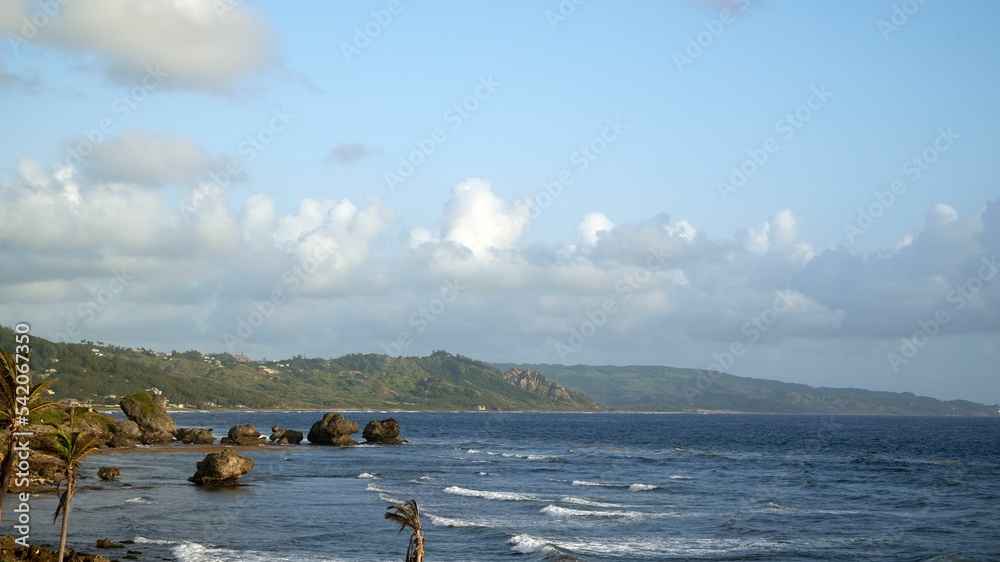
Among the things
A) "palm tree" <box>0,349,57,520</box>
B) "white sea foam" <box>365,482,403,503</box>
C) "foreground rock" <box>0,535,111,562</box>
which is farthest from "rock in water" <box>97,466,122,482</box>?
"palm tree" <box>0,349,57,520</box>

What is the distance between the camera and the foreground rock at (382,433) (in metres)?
128

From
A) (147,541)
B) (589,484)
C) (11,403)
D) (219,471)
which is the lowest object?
(589,484)

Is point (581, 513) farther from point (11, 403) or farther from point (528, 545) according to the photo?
point (11, 403)

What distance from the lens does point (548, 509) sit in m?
57.5

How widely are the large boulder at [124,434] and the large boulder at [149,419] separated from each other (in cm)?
266

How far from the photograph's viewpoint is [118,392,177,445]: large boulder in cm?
11206

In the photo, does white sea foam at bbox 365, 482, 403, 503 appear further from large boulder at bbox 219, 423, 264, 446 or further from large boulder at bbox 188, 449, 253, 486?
large boulder at bbox 219, 423, 264, 446

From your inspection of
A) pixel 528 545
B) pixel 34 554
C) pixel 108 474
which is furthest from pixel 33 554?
pixel 108 474

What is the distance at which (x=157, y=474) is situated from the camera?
72062 millimetres

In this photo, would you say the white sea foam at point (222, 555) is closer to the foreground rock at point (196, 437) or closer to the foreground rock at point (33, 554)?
the foreground rock at point (33, 554)

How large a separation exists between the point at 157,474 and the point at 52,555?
4051 cm

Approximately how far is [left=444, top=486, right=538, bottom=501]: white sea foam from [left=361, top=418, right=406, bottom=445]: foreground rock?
197ft

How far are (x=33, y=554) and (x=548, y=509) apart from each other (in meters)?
32.9

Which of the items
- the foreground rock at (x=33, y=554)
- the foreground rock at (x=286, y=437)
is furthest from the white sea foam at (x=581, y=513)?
the foreground rock at (x=286, y=437)
